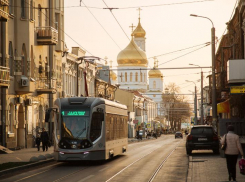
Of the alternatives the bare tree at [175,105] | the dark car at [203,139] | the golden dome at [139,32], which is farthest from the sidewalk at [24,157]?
the golden dome at [139,32]

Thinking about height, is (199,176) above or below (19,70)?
below

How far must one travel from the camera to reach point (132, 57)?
6403 inches

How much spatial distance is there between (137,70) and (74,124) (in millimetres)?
135479

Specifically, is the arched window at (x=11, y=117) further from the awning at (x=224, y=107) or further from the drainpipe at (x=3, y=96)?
the awning at (x=224, y=107)

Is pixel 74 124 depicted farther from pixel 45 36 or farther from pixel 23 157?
pixel 45 36

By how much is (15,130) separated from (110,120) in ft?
47.1

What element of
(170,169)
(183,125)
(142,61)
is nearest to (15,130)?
(170,169)

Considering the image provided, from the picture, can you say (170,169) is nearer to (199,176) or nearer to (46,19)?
(199,176)

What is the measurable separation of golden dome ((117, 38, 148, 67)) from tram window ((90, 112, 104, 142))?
445 ft

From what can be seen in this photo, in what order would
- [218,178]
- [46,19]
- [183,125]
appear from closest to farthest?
[218,178] → [46,19] → [183,125]

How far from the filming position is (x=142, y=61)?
536 feet

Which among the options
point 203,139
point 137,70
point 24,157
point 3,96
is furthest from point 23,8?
point 137,70

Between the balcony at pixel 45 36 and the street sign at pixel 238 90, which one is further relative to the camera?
the balcony at pixel 45 36

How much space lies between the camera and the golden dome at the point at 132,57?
16262 centimetres
